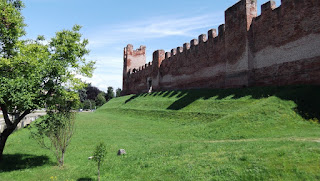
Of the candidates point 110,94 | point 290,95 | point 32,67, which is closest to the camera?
point 32,67

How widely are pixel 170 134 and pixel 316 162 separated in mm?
8505

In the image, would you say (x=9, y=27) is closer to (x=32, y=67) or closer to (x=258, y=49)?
(x=32, y=67)

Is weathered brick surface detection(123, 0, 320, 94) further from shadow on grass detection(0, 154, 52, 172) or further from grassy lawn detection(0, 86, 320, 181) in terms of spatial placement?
shadow on grass detection(0, 154, 52, 172)

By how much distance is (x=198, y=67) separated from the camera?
25.6 meters

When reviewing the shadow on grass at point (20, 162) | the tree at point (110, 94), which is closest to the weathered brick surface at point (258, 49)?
the shadow on grass at point (20, 162)

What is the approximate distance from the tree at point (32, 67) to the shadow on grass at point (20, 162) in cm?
76

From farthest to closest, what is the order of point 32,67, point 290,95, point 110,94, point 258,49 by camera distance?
point 110,94
point 258,49
point 290,95
point 32,67

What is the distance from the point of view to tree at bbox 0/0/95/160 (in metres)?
8.62

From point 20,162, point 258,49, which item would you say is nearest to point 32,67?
point 20,162

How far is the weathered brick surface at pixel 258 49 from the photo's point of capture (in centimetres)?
1440

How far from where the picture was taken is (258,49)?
17.9 meters

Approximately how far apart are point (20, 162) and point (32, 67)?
13.6 ft

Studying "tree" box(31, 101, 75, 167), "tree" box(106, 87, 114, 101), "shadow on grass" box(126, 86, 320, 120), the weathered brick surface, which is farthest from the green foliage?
"tree" box(106, 87, 114, 101)

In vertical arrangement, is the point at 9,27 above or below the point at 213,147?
above
